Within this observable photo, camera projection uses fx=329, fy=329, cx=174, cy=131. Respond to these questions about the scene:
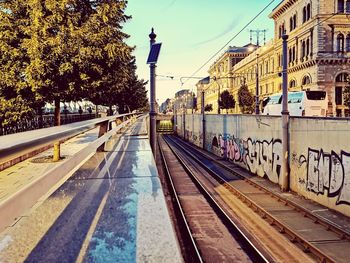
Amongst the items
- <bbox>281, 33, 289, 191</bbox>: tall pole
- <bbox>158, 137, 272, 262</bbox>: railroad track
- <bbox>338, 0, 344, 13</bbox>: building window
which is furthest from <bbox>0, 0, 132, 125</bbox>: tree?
<bbox>338, 0, 344, 13</bbox>: building window

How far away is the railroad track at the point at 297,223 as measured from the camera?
340 inches

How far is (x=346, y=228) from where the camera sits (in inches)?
396

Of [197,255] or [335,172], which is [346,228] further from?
[197,255]

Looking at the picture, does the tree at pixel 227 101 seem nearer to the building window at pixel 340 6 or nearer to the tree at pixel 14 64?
the building window at pixel 340 6

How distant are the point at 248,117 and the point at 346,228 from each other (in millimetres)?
11156

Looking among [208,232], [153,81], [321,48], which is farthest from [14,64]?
[321,48]

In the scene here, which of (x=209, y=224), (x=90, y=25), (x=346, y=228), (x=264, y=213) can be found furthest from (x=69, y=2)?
(x=346, y=228)

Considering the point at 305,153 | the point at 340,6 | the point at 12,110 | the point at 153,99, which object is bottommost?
the point at 305,153

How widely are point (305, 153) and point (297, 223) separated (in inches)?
156

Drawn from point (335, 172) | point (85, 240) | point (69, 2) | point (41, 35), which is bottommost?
point (335, 172)

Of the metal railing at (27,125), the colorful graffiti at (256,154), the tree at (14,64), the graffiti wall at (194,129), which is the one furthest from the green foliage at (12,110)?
the graffiti wall at (194,129)

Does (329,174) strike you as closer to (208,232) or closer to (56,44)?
(208,232)

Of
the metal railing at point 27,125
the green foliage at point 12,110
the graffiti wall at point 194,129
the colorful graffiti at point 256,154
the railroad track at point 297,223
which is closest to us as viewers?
the railroad track at point 297,223

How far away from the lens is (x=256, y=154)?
1936 cm
